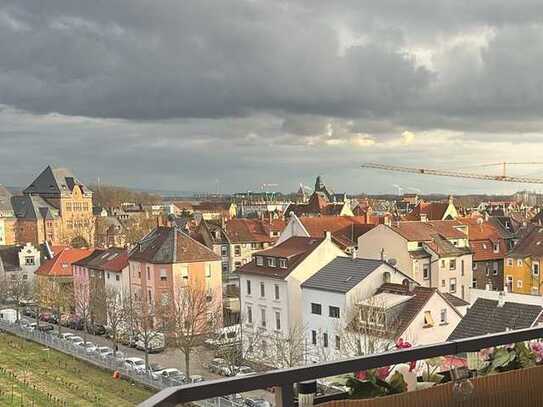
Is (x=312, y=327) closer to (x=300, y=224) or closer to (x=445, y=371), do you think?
(x=300, y=224)

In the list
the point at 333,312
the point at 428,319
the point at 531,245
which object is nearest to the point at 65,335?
the point at 333,312

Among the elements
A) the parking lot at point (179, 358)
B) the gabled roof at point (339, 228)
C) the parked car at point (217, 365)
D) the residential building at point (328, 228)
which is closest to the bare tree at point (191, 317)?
the parking lot at point (179, 358)

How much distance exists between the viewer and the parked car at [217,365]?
20797mm

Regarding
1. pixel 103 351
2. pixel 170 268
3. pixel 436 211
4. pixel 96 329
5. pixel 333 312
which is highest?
pixel 436 211

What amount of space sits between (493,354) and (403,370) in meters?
0.51

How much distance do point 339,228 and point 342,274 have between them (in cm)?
1356

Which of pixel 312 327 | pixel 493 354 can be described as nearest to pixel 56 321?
pixel 312 327

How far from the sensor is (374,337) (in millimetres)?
16609

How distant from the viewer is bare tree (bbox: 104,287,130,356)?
25.4m

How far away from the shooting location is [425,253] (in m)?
27.2

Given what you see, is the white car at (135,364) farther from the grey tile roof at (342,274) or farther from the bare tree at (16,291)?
the bare tree at (16,291)

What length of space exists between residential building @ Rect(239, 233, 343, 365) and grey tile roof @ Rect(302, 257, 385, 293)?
1093mm

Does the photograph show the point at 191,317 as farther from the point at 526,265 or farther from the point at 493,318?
the point at 526,265

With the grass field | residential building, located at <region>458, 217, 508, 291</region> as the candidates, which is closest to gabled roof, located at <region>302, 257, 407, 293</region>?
the grass field
